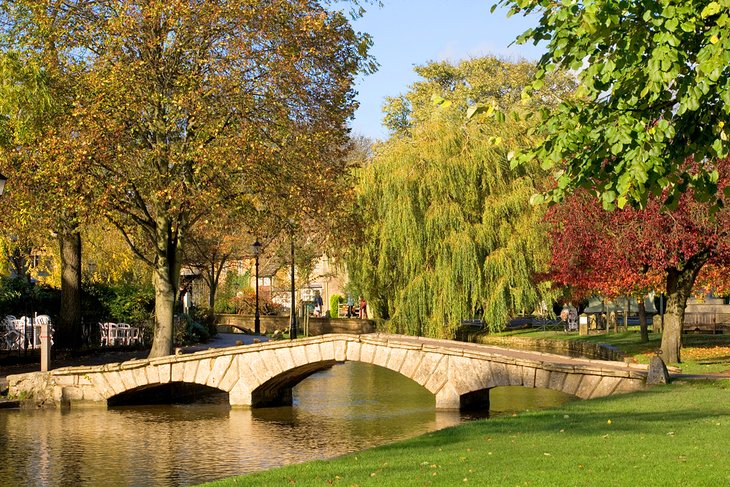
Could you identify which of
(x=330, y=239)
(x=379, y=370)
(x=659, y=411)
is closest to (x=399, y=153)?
(x=379, y=370)

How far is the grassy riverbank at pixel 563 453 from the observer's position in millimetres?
11438

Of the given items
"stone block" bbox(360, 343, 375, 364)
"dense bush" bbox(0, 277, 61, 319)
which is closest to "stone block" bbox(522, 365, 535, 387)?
"stone block" bbox(360, 343, 375, 364)

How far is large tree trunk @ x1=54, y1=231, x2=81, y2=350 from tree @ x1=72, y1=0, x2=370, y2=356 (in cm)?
462

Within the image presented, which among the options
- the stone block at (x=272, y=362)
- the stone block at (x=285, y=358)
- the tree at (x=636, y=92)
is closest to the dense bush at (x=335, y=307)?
the stone block at (x=272, y=362)

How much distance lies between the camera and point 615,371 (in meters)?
22.1

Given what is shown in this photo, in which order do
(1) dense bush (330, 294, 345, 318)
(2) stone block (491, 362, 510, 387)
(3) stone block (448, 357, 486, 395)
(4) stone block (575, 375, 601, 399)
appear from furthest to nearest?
(1) dense bush (330, 294, 345, 318), (3) stone block (448, 357, 486, 395), (2) stone block (491, 362, 510, 387), (4) stone block (575, 375, 601, 399)

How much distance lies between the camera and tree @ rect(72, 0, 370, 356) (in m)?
25.8

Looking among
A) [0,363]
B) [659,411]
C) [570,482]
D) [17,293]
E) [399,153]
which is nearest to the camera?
[570,482]

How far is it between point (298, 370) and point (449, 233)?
1563 cm

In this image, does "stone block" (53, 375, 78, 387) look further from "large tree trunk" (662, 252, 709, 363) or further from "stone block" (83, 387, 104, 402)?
"large tree trunk" (662, 252, 709, 363)

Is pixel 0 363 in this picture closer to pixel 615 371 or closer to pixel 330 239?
pixel 330 239

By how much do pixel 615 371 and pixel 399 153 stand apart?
22.6 metres

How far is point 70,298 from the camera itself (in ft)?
107

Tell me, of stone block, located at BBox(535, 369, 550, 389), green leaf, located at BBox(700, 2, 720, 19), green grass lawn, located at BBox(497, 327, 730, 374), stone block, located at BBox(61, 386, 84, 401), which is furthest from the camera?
green grass lawn, located at BBox(497, 327, 730, 374)
